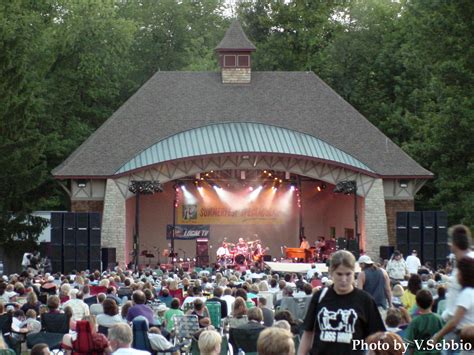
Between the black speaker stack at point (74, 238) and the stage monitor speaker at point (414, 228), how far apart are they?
894 centimetres

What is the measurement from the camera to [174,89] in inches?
1705

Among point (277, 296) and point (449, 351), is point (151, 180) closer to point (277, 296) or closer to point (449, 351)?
point (277, 296)

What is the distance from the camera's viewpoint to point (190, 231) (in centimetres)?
4119

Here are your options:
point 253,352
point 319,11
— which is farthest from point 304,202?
point 253,352

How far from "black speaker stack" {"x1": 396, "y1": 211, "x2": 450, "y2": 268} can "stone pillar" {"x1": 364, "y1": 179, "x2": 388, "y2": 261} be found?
16.7ft

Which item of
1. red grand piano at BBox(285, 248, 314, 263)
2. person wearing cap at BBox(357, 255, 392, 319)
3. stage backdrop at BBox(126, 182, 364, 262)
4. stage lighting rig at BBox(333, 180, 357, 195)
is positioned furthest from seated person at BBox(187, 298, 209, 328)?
stage backdrop at BBox(126, 182, 364, 262)

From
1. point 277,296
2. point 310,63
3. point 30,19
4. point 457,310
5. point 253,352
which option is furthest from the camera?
point 310,63

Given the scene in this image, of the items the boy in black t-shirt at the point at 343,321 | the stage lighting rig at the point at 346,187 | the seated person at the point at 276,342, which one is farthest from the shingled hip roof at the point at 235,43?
the seated person at the point at 276,342

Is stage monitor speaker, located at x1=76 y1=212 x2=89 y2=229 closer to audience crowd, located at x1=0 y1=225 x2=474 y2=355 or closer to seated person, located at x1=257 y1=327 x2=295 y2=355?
audience crowd, located at x1=0 y1=225 x2=474 y2=355

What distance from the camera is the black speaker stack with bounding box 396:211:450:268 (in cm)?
3259

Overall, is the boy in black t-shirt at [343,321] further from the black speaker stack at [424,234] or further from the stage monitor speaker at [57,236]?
the stage monitor speaker at [57,236]

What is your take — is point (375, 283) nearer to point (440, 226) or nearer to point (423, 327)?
point (423, 327)

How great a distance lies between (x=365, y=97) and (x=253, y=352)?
37.8 metres

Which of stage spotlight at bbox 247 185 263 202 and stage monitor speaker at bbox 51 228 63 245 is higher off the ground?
stage spotlight at bbox 247 185 263 202
